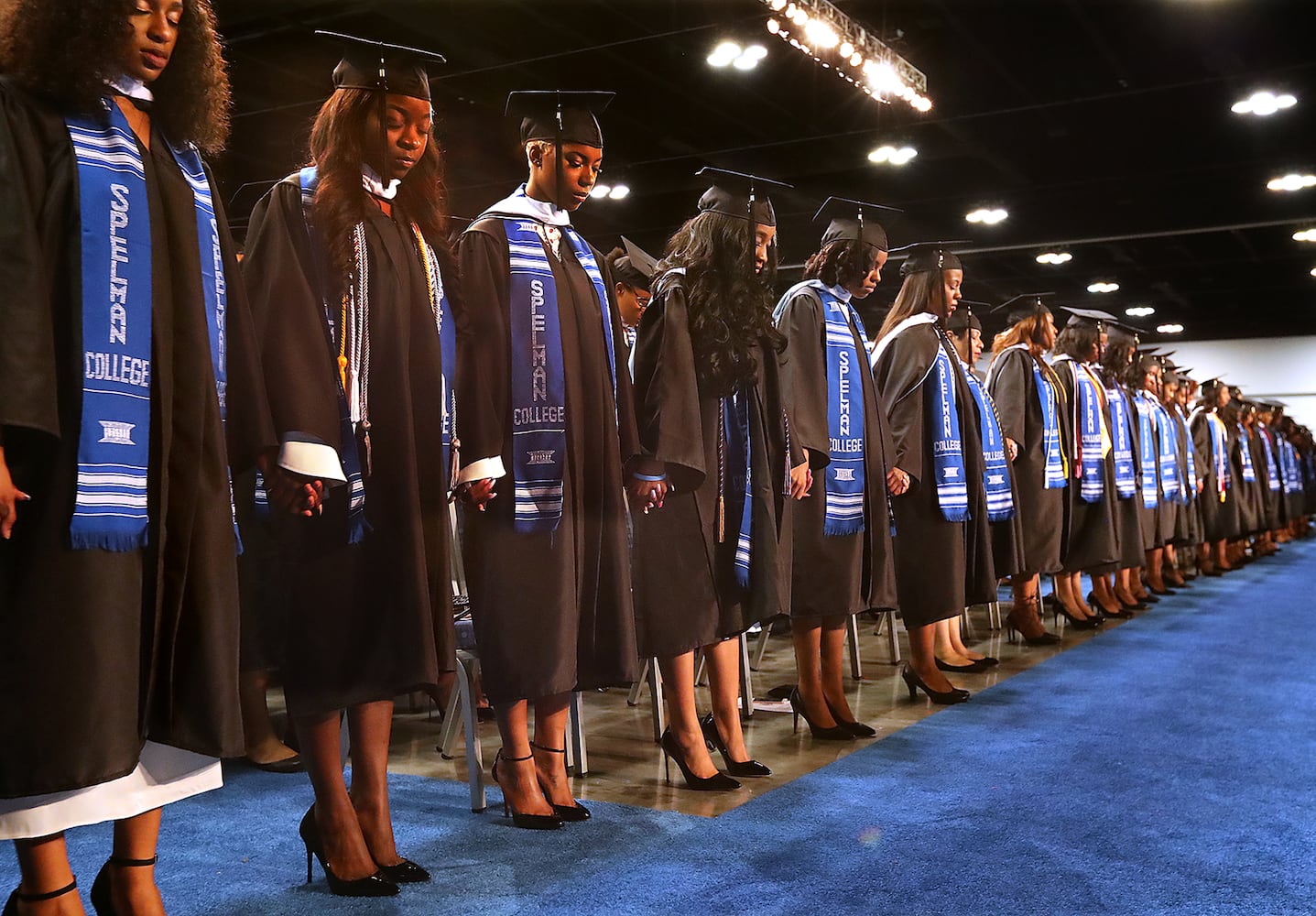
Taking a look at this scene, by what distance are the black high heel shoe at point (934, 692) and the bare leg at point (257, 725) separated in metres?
2.46

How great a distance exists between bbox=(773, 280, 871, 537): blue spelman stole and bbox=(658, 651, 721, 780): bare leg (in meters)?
0.91

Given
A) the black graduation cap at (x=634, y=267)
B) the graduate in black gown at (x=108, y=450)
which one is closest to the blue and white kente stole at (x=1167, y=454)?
the black graduation cap at (x=634, y=267)

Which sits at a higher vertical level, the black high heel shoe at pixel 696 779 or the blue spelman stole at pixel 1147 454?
the blue spelman stole at pixel 1147 454

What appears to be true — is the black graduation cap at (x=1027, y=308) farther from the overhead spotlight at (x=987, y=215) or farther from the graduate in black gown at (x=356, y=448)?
the overhead spotlight at (x=987, y=215)

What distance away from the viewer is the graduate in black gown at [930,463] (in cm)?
473

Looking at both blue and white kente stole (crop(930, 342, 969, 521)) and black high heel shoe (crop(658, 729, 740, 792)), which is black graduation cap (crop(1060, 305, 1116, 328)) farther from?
black high heel shoe (crop(658, 729, 740, 792))

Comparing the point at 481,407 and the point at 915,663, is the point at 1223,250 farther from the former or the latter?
the point at 481,407

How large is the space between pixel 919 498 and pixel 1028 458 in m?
2.04

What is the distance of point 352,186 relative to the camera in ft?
8.43

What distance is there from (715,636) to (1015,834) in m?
0.98

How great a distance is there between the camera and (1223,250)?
Result: 1478 centimetres

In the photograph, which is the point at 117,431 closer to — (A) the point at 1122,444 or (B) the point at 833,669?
(B) the point at 833,669

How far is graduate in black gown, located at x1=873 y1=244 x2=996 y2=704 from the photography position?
186 inches

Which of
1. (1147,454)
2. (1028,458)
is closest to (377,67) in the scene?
(1028,458)
